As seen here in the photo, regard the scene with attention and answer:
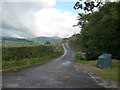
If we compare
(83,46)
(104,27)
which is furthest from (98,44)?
(83,46)

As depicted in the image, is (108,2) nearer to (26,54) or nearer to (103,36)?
(103,36)

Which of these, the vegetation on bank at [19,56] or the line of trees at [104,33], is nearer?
the vegetation on bank at [19,56]

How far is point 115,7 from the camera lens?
18.1m

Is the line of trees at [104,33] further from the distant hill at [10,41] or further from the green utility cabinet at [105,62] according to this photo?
the distant hill at [10,41]

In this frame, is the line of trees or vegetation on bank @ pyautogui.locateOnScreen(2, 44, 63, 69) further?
the line of trees

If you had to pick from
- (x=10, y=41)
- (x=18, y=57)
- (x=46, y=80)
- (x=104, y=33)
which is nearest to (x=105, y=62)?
(x=104, y=33)

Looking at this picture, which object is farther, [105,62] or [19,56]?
[19,56]

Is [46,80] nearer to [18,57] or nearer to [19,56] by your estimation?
[18,57]

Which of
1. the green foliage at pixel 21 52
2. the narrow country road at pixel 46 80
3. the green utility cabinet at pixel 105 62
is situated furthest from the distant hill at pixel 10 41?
the green utility cabinet at pixel 105 62

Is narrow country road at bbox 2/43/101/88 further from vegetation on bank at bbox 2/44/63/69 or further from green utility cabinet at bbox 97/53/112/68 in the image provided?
green utility cabinet at bbox 97/53/112/68

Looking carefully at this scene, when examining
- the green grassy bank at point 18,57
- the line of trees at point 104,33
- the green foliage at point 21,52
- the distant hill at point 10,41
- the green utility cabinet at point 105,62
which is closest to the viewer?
the green grassy bank at point 18,57

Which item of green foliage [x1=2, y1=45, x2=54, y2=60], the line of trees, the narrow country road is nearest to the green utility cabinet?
the narrow country road

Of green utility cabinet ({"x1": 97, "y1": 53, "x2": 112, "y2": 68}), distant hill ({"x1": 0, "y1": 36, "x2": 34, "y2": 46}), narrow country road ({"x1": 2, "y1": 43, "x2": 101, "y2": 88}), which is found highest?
distant hill ({"x1": 0, "y1": 36, "x2": 34, "y2": 46})


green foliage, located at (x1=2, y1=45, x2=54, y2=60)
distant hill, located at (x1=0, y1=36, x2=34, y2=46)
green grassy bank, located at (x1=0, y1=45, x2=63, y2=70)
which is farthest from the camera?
distant hill, located at (x1=0, y1=36, x2=34, y2=46)
